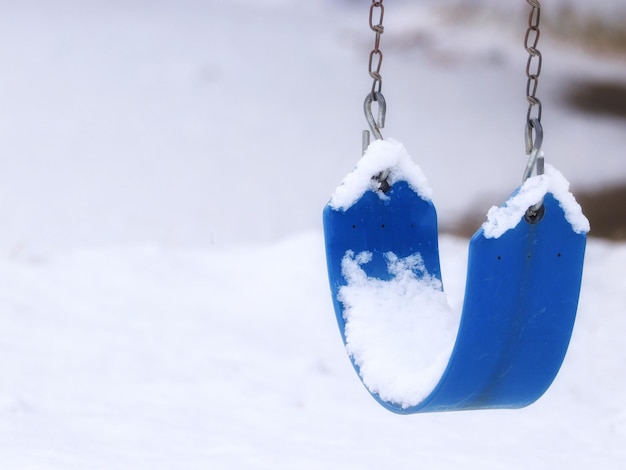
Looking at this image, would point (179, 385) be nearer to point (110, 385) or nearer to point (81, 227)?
point (110, 385)

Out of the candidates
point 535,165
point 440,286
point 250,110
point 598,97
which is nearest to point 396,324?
point 440,286

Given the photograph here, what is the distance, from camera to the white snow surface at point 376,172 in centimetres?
185

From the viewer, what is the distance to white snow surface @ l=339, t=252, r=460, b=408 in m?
1.80

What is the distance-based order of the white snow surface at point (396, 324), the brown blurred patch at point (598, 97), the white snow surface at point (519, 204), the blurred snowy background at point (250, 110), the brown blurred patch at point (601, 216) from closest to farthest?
the white snow surface at point (519, 204)
the white snow surface at point (396, 324)
the brown blurred patch at point (601, 216)
the blurred snowy background at point (250, 110)
the brown blurred patch at point (598, 97)

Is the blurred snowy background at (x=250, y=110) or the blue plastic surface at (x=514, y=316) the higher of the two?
the blurred snowy background at (x=250, y=110)

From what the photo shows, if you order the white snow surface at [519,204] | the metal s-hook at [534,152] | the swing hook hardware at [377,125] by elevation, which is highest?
the swing hook hardware at [377,125]

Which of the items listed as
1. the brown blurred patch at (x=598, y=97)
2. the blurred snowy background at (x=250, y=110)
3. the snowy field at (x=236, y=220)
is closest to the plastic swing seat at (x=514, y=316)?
the snowy field at (x=236, y=220)

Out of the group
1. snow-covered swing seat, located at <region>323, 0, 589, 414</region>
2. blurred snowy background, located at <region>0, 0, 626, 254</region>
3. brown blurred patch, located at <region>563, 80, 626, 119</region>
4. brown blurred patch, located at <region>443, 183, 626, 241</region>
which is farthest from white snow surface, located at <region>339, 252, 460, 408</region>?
brown blurred patch, located at <region>563, 80, 626, 119</region>

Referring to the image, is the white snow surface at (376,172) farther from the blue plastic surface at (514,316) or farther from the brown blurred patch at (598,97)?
the brown blurred patch at (598,97)

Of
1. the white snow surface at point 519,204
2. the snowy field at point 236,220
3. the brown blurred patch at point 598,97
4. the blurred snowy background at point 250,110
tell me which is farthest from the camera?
the brown blurred patch at point 598,97

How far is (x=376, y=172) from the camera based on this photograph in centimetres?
188

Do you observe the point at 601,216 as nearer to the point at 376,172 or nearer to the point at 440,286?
the point at 440,286

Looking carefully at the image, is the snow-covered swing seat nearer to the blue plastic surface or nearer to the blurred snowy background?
the blue plastic surface

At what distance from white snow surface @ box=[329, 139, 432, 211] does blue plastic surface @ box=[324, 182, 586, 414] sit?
1.28 feet
